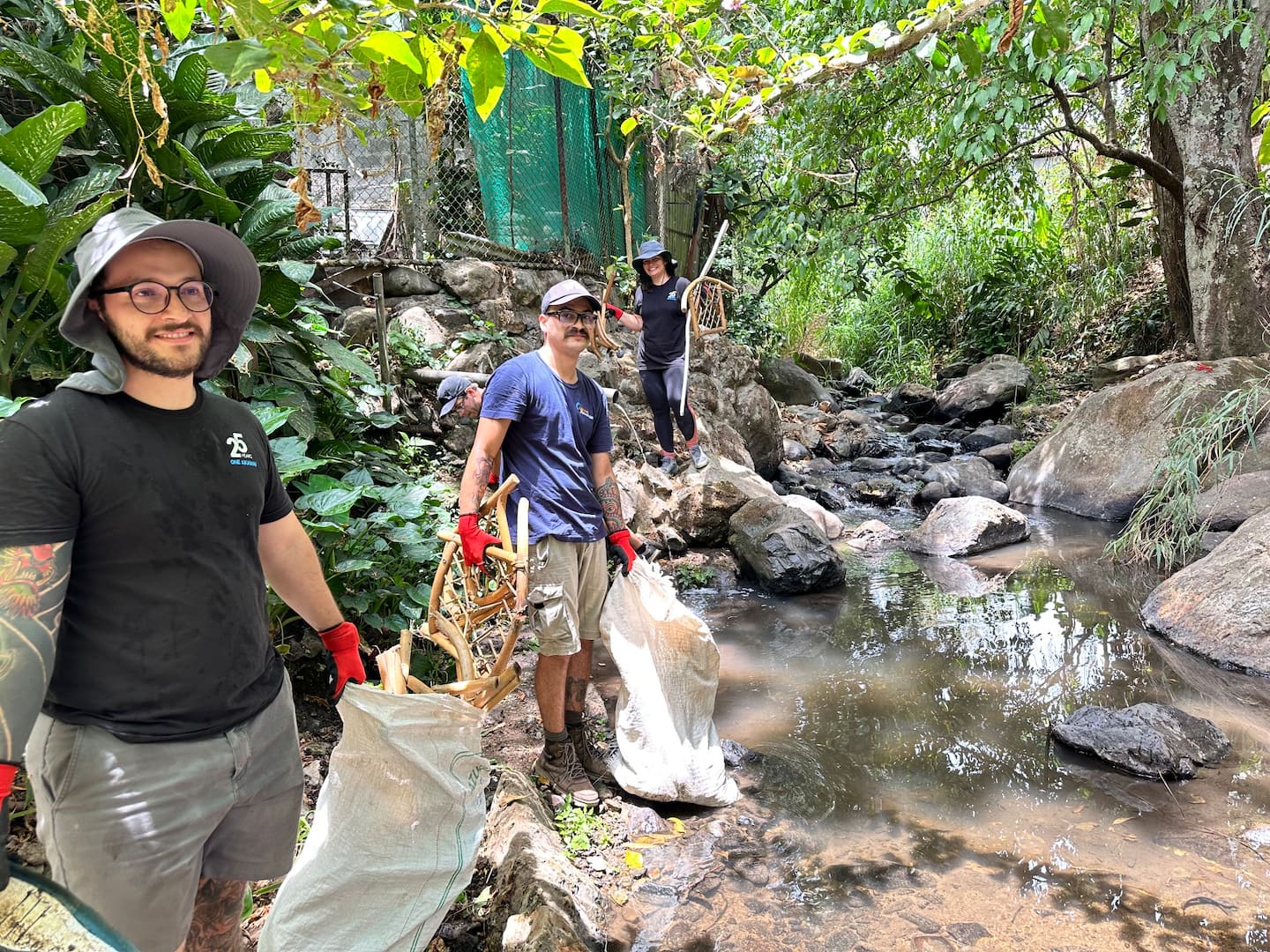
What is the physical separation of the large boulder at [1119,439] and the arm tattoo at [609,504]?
5545 mm

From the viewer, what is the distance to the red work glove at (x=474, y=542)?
2.55 m

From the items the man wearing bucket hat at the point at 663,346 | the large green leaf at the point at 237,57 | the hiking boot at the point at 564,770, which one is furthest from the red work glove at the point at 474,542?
the man wearing bucket hat at the point at 663,346

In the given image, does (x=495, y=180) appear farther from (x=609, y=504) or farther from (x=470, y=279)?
(x=609, y=504)

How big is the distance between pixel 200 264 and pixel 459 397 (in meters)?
2.28

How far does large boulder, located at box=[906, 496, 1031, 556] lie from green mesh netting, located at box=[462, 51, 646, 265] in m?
4.02

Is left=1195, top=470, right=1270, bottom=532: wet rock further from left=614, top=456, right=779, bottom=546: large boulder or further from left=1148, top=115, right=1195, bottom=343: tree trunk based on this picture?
left=1148, top=115, right=1195, bottom=343: tree trunk

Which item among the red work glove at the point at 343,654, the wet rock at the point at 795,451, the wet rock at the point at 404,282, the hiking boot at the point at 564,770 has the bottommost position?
the hiking boot at the point at 564,770

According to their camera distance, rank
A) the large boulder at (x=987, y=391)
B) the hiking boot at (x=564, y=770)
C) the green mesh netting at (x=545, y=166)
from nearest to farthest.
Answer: the hiking boot at (x=564, y=770)
the green mesh netting at (x=545, y=166)
the large boulder at (x=987, y=391)

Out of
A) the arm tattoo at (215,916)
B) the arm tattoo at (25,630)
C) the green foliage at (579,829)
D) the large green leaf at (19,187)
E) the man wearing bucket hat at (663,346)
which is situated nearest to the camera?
the arm tattoo at (25,630)

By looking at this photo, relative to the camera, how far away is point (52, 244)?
246 centimetres

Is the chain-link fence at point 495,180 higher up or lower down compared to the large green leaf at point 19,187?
higher up

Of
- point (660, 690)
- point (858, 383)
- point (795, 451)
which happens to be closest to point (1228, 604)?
point (660, 690)

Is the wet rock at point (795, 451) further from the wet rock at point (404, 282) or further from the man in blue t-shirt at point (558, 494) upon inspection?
the man in blue t-shirt at point (558, 494)

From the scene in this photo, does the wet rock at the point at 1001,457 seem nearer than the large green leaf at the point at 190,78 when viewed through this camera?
No
